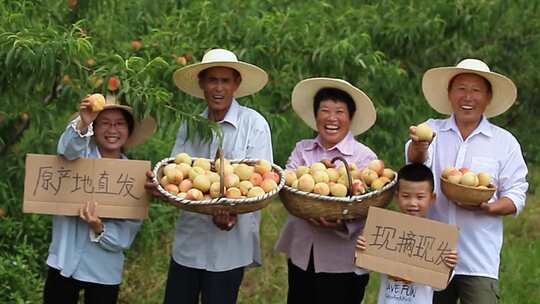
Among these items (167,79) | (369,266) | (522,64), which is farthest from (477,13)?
(369,266)

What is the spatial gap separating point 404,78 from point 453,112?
218 cm

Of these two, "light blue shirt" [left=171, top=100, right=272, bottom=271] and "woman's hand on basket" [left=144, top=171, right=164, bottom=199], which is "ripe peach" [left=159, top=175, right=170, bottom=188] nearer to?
"woman's hand on basket" [left=144, top=171, right=164, bottom=199]

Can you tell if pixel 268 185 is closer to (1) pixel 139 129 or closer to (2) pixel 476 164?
(1) pixel 139 129

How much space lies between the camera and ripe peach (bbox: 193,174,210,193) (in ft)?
11.4

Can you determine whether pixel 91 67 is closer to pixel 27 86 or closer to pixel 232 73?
pixel 27 86

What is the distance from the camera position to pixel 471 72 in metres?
3.69

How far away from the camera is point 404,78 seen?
5.96 m

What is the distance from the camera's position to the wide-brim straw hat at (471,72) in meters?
3.68

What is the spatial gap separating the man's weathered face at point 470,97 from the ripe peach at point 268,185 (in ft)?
2.68

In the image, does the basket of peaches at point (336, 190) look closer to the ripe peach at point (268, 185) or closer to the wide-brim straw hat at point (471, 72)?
the ripe peach at point (268, 185)

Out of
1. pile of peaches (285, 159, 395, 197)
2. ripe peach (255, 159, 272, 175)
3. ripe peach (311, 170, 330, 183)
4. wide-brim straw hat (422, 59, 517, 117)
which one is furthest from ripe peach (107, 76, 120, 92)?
wide-brim straw hat (422, 59, 517, 117)

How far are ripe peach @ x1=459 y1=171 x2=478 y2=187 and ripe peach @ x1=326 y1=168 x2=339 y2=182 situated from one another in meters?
0.49

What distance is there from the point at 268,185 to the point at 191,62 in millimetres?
1431

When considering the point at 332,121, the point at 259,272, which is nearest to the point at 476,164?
the point at 332,121
